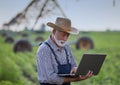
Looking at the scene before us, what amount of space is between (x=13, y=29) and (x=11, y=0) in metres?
0.41

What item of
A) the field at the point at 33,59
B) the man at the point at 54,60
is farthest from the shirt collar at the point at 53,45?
the field at the point at 33,59

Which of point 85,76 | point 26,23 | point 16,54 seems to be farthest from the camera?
point 16,54

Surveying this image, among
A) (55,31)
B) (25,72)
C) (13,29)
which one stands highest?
(55,31)

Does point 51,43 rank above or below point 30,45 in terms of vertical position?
above

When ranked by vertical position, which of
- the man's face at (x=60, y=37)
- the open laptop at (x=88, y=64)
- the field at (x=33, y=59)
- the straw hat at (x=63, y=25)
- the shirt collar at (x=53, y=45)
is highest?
the straw hat at (x=63, y=25)

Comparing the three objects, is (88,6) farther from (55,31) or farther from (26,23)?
(55,31)

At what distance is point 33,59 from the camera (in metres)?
8.70

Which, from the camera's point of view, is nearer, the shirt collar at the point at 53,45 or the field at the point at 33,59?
the shirt collar at the point at 53,45

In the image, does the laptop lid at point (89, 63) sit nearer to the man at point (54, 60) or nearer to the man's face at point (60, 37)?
the man at point (54, 60)

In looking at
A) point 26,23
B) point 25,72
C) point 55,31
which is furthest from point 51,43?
point 25,72

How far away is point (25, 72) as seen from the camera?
29.3 feet

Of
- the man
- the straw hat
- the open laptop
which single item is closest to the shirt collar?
the man

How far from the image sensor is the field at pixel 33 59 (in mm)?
8703

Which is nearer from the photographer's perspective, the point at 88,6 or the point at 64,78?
the point at 64,78
